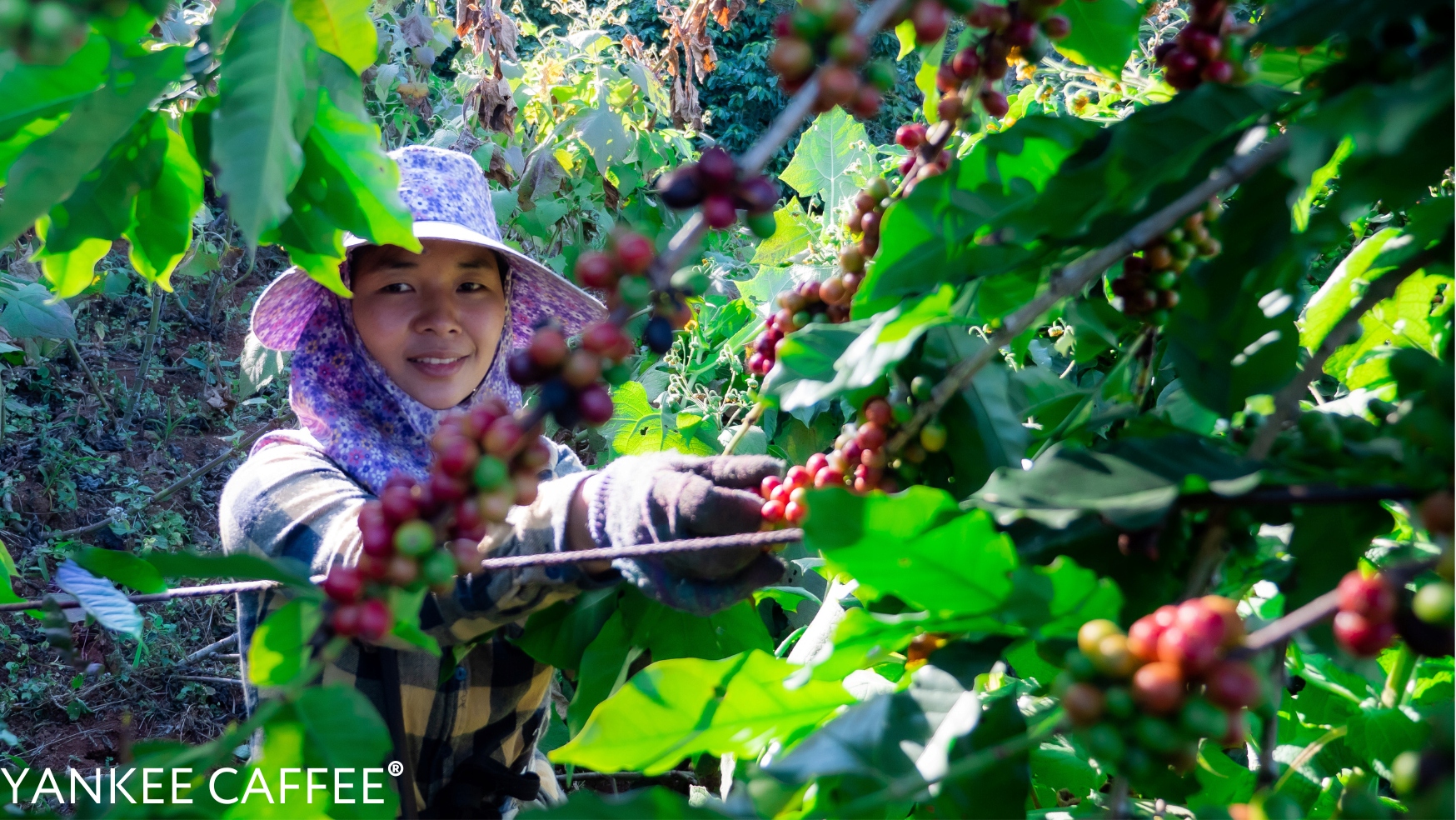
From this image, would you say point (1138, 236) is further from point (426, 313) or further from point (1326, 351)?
point (426, 313)

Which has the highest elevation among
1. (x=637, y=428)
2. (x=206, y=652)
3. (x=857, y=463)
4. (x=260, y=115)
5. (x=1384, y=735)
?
(x=260, y=115)

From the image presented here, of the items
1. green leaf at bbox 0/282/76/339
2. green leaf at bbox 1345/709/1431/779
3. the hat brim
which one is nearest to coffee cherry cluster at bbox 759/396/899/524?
green leaf at bbox 1345/709/1431/779

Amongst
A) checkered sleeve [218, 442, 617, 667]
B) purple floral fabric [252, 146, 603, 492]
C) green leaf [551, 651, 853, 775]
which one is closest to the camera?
green leaf [551, 651, 853, 775]

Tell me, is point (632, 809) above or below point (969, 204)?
below

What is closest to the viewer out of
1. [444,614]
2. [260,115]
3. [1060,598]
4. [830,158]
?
[1060,598]

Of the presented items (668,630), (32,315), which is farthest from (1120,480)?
(32,315)

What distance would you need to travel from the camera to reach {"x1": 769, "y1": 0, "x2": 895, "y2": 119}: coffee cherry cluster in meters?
0.44

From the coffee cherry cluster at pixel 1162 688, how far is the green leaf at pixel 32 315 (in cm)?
284

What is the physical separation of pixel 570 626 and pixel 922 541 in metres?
0.69

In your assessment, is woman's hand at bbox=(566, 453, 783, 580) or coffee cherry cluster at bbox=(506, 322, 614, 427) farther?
woman's hand at bbox=(566, 453, 783, 580)

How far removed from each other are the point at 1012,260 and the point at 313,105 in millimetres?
426

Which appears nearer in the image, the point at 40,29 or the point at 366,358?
the point at 40,29

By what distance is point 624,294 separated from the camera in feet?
1.45

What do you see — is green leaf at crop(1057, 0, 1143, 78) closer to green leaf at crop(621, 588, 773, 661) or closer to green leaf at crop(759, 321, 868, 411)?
green leaf at crop(759, 321, 868, 411)
